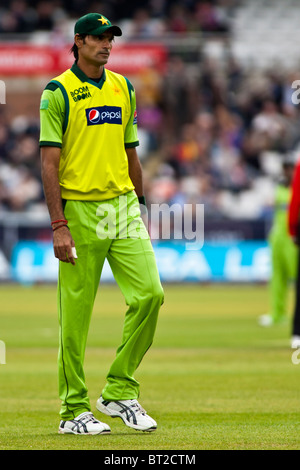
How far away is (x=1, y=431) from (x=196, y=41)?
86.3ft

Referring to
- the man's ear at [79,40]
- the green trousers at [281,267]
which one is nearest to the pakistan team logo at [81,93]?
the man's ear at [79,40]

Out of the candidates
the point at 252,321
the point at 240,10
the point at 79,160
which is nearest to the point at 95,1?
the point at 240,10

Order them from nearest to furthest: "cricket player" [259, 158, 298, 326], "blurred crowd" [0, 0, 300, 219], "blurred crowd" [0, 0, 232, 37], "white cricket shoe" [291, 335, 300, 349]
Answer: "white cricket shoe" [291, 335, 300, 349], "cricket player" [259, 158, 298, 326], "blurred crowd" [0, 0, 300, 219], "blurred crowd" [0, 0, 232, 37]

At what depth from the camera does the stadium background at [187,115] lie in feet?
89.3

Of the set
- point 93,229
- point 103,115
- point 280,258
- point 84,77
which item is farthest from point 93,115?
point 280,258

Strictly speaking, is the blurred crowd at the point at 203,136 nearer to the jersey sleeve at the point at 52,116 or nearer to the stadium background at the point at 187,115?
the stadium background at the point at 187,115

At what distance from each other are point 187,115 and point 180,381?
2260 cm

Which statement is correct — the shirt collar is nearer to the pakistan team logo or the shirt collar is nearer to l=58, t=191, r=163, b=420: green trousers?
the pakistan team logo

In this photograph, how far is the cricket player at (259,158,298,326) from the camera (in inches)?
663

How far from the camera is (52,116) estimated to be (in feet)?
22.5

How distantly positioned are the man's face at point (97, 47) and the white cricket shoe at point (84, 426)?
2349 mm

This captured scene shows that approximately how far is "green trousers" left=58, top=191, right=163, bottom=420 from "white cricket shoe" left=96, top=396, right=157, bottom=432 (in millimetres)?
48

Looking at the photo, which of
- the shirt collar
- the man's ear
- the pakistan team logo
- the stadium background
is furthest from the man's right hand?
the stadium background
